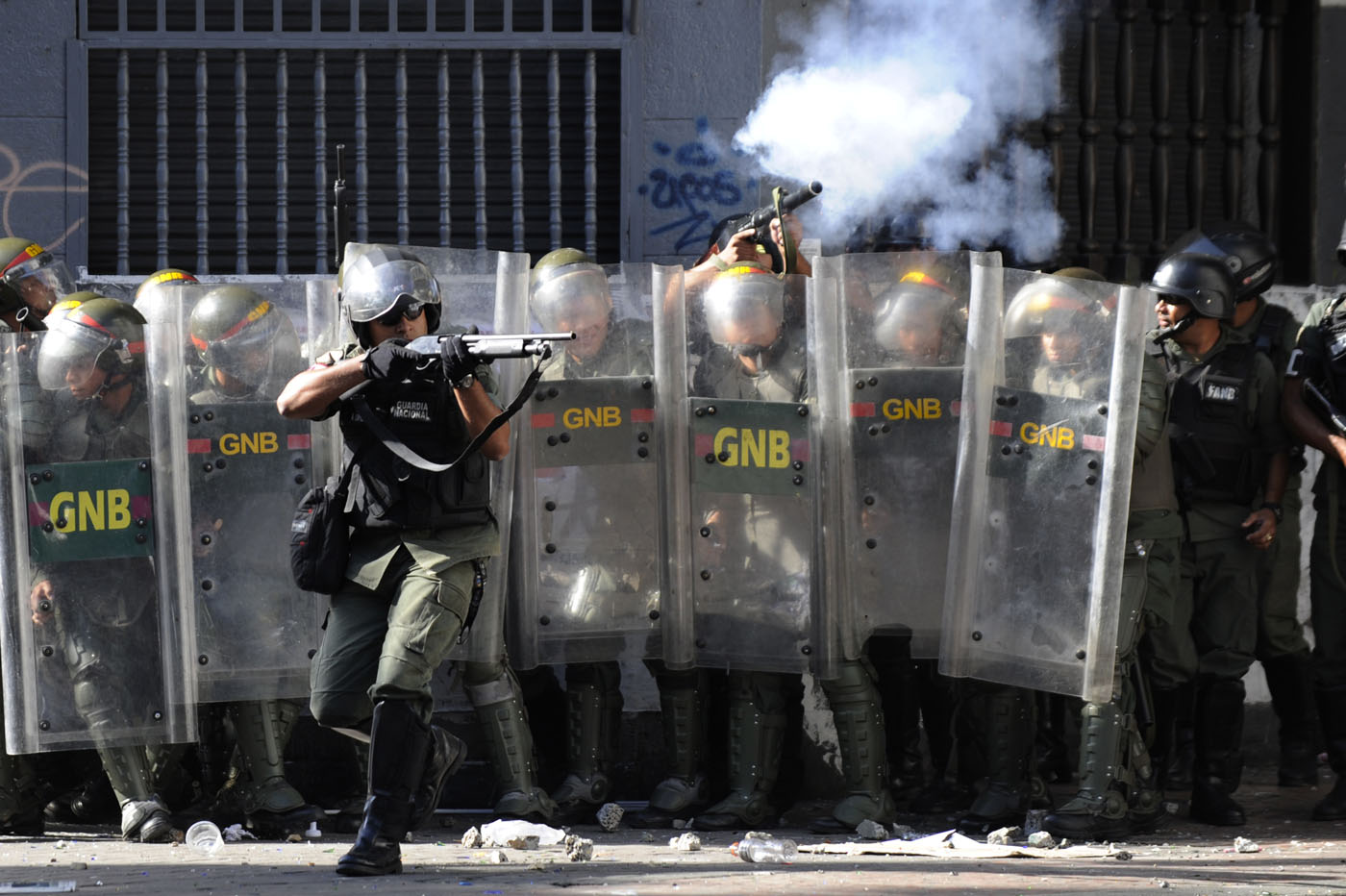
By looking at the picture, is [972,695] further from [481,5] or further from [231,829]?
[481,5]

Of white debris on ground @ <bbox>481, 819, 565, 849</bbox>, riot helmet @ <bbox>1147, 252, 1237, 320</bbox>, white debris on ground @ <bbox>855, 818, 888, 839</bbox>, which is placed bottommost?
white debris on ground @ <bbox>855, 818, 888, 839</bbox>

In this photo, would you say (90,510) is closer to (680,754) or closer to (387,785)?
(387,785)

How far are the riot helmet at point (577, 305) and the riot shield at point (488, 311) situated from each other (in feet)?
0.33

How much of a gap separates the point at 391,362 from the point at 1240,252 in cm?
299

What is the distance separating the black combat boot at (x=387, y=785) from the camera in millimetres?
5043

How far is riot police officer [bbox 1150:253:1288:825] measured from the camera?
20.8ft

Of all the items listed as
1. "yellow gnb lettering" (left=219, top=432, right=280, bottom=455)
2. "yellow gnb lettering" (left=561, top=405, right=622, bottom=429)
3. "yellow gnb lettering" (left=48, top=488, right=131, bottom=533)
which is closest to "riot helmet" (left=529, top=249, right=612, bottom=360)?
"yellow gnb lettering" (left=561, top=405, right=622, bottom=429)

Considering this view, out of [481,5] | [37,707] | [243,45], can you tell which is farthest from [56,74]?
[37,707]

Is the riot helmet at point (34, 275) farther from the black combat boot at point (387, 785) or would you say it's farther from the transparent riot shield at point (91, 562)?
the black combat boot at point (387, 785)

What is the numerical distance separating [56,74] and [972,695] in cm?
462

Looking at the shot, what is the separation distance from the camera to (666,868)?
5328 millimetres

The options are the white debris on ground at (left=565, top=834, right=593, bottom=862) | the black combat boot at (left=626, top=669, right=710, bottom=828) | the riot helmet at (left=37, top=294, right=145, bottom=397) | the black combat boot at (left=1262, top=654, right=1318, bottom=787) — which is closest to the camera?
the white debris on ground at (left=565, top=834, right=593, bottom=862)

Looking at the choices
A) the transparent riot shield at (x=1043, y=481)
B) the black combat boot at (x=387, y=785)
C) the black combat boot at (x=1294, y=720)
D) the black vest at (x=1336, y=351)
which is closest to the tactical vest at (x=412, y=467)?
the black combat boot at (x=387, y=785)

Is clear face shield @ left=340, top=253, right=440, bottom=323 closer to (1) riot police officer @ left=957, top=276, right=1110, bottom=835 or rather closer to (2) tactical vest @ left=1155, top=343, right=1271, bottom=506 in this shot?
(1) riot police officer @ left=957, top=276, right=1110, bottom=835
